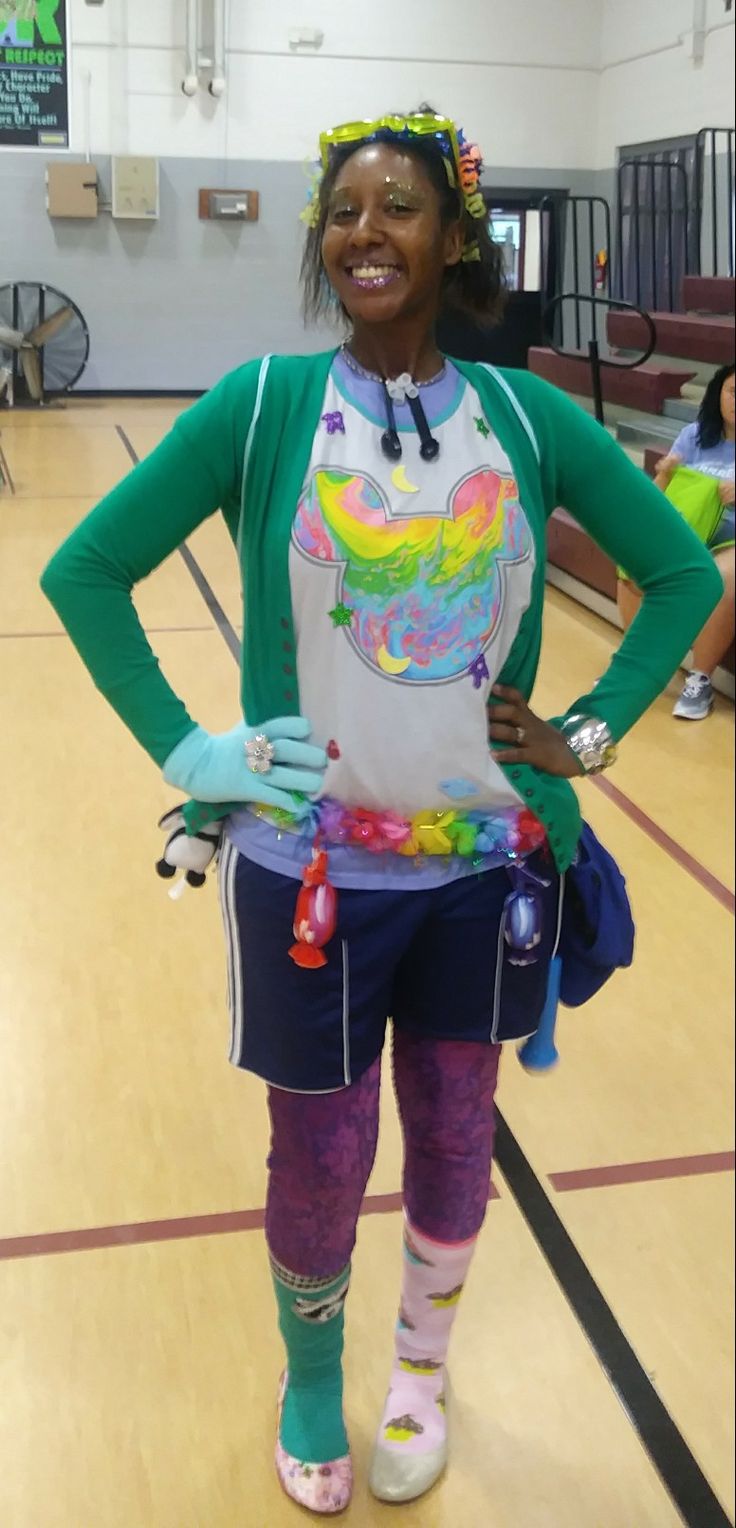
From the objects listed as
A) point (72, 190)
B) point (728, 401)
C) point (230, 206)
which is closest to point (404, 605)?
point (728, 401)

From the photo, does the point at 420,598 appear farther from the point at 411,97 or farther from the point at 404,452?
the point at 411,97

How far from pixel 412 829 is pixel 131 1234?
0.71m

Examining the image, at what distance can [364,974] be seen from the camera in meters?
0.86

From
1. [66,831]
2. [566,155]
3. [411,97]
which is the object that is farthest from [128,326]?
[66,831]

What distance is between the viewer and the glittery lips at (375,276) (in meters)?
0.78

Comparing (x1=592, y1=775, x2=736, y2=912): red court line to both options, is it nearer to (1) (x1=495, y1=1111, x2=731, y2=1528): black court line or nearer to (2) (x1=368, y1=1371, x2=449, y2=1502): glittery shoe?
(1) (x1=495, y1=1111, x2=731, y2=1528): black court line

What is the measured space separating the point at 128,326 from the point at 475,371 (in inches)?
264

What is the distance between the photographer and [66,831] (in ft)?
7.23

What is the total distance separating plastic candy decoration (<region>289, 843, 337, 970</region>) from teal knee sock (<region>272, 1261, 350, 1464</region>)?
0.29 metres

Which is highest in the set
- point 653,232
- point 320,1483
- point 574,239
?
point 574,239

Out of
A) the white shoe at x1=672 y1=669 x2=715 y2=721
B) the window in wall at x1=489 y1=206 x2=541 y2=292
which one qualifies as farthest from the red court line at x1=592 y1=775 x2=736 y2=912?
the window in wall at x1=489 y1=206 x2=541 y2=292

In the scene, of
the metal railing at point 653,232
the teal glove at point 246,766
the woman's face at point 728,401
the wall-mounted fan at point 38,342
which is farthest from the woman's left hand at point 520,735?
the metal railing at point 653,232

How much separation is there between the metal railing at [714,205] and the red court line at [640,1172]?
536 centimetres

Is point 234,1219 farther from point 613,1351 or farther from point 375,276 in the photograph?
point 375,276
